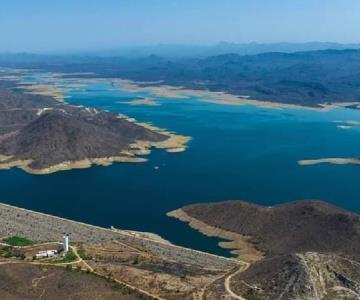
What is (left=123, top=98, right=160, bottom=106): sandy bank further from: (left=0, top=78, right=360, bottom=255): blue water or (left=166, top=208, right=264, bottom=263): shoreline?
(left=166, top=208, right=264, bottom=263): shoreline

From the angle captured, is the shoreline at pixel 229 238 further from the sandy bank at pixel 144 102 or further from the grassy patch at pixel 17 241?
the sandy bank at pixel 144 102

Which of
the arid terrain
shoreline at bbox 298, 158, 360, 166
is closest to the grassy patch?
the arid terrain

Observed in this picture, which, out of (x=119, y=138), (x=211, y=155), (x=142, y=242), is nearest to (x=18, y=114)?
(x=119, y=138)

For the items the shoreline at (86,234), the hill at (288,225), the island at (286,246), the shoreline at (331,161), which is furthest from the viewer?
the shoreline at (331,161)

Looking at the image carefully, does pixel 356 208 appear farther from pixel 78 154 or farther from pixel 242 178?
pixel 78 154

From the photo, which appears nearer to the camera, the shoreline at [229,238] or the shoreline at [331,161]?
the shoreline at [229,238]

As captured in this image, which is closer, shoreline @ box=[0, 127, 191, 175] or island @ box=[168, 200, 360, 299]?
island @ box=[168, 200, 360, 299]

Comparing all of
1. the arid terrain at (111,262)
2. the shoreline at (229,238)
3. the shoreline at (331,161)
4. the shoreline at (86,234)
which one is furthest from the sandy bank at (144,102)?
the arid terrain at (111,262)
